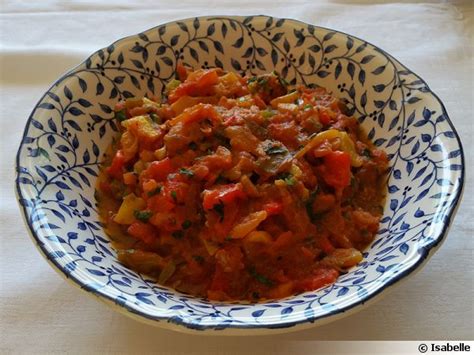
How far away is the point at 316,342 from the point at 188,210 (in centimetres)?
71

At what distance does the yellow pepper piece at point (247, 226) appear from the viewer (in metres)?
1.96

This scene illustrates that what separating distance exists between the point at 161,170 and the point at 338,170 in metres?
0.74

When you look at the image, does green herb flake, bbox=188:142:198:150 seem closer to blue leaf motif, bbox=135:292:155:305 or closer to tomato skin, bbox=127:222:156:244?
tomato skin, bbox=127:222:156:244

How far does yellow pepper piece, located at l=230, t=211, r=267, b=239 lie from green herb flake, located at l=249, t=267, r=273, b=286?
162 mm

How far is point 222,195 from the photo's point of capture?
198 centimetres

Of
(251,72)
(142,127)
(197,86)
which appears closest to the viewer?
(142,127)

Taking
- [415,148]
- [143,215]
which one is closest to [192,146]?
[143,215]

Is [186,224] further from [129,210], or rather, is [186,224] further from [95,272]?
[95,272]

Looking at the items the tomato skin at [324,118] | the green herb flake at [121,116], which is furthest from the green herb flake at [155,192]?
the tomato skin at [324,118]

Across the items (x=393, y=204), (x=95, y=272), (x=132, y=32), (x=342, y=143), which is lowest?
(x=393, y=204)

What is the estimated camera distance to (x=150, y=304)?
170 centimetres

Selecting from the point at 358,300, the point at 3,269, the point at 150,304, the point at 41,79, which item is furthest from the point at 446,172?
the point at 41,79

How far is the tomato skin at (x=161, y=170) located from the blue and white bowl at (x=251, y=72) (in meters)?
0.32

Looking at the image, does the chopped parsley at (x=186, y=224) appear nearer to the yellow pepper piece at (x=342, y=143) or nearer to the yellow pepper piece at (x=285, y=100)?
the yellow pepper piece at (x=342, y=143)
